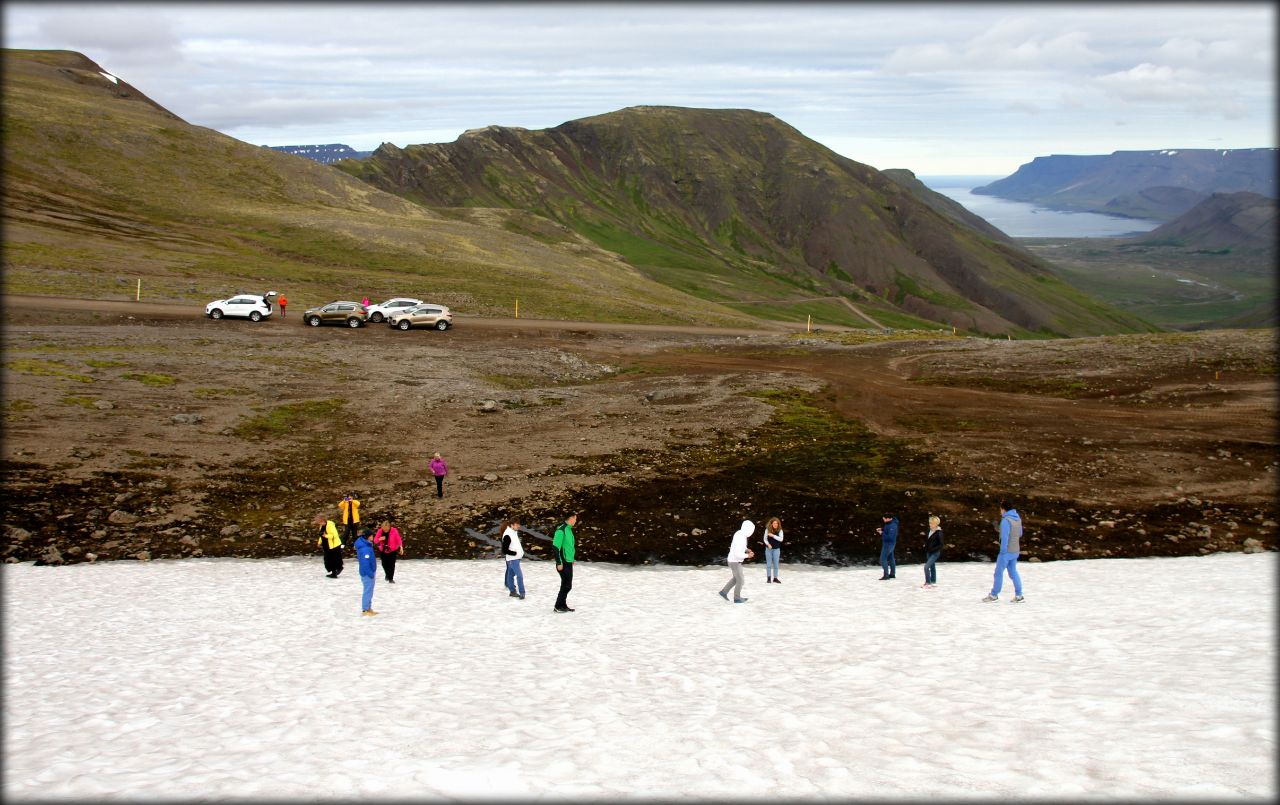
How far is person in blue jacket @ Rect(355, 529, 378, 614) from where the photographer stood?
20.5 meters

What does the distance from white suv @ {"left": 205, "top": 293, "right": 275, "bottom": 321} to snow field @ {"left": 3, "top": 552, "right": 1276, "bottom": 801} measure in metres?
37.2

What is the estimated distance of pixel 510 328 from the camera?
6562 centimetres

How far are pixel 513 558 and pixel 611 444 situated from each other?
15.5 meters

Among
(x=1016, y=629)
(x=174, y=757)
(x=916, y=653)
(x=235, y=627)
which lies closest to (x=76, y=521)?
(x=235, y=627)

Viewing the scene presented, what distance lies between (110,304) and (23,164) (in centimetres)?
6148

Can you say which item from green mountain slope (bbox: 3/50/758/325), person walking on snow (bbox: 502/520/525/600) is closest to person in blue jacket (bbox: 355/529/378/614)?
person walking on snow (bbox: 502/520/525/600)

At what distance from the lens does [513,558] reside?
74.9 ft

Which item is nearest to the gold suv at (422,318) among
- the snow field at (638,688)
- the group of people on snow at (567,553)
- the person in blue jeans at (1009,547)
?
the group of people on snow at (567,553)

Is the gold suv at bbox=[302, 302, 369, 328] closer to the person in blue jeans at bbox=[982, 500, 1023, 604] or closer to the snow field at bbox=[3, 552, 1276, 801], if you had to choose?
the snow field at bbox=[3, 552, 1276, 801]

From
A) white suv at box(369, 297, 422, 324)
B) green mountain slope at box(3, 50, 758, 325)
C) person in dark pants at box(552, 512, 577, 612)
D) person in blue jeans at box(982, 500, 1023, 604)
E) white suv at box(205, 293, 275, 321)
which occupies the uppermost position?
green mountain slope at box(3, 50, 758, 325)

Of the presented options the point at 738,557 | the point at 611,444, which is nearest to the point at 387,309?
the point at 611,444

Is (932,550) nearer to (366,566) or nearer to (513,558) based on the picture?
(513,558)

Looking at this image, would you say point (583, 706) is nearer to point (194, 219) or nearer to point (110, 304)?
point (110, 304)

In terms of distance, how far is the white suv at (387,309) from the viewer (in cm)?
6216
